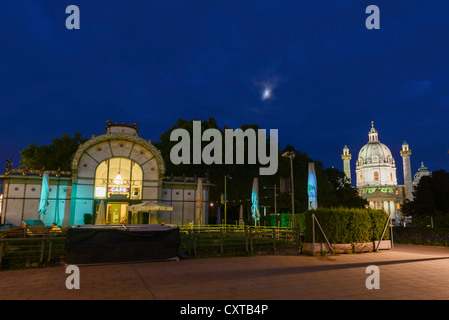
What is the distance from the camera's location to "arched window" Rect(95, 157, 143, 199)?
29047 mm

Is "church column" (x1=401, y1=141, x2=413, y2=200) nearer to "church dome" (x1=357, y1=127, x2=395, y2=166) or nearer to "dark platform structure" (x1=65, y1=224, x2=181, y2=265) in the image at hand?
"church dome" (x1=357, y1=127, x2=395, y2=166)

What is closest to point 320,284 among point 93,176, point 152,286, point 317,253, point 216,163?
point 152,286

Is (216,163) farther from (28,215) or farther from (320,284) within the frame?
(320,284)

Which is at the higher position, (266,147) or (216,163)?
(266,147)

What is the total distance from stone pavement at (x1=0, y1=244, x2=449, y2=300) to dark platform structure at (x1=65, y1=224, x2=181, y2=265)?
37cm

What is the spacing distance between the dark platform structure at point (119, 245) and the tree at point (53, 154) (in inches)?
1463

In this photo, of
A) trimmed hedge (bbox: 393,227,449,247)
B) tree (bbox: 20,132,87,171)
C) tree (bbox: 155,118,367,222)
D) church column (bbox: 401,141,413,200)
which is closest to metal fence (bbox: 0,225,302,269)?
trimmed hedge (bbox: 393,227,449,247)

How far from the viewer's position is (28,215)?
27.2 m

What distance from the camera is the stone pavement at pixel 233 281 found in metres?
7.27

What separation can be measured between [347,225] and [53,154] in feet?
151

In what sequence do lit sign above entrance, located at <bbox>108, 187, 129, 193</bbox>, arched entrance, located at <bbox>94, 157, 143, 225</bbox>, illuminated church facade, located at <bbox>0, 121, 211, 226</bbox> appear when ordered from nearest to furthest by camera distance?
illuminated church facade, located at <bbox>0, 121, 211, 226</bbox> < arched entrance, located at <bbox>94, 157, 143, 225</bbox> < lit sign above entrance, located at <bbox>108, 187, 129, 193</bbox>

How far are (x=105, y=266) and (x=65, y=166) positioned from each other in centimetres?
3963

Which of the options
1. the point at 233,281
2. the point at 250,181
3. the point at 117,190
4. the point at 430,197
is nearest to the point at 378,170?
the point at 430,197
